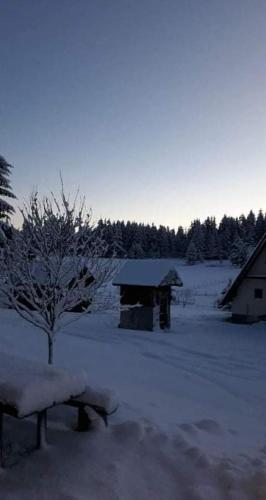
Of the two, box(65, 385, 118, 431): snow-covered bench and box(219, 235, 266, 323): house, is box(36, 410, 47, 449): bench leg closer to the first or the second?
box(65, 385, 118, 431): snow-covered bench

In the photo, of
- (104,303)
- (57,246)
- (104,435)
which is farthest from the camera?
(104,303)

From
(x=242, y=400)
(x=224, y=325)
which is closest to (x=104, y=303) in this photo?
(x=242, y=400)

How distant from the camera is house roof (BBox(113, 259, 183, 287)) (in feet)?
75.1

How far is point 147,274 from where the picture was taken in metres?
23.5

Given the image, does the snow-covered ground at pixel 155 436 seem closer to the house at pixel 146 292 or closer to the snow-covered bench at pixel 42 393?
the snow-covered bench at pixel 42 393

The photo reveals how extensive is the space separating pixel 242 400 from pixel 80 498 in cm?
689

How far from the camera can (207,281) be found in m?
66.6

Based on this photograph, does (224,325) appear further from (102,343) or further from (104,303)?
(104,303)

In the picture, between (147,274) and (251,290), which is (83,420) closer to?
(147,274)

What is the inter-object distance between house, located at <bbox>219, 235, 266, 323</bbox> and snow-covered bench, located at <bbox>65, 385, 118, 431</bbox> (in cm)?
1891

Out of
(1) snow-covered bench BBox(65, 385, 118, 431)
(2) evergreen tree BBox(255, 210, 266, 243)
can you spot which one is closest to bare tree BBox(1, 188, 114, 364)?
(1) snow-covered bench BBox(65, 385, 118, 431)

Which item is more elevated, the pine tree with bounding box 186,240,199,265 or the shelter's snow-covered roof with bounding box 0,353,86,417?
the pine tree with bounding box 186,240,199,265

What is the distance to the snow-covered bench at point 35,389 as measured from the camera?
4.67 meters

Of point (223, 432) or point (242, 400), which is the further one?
point (242, 400)
